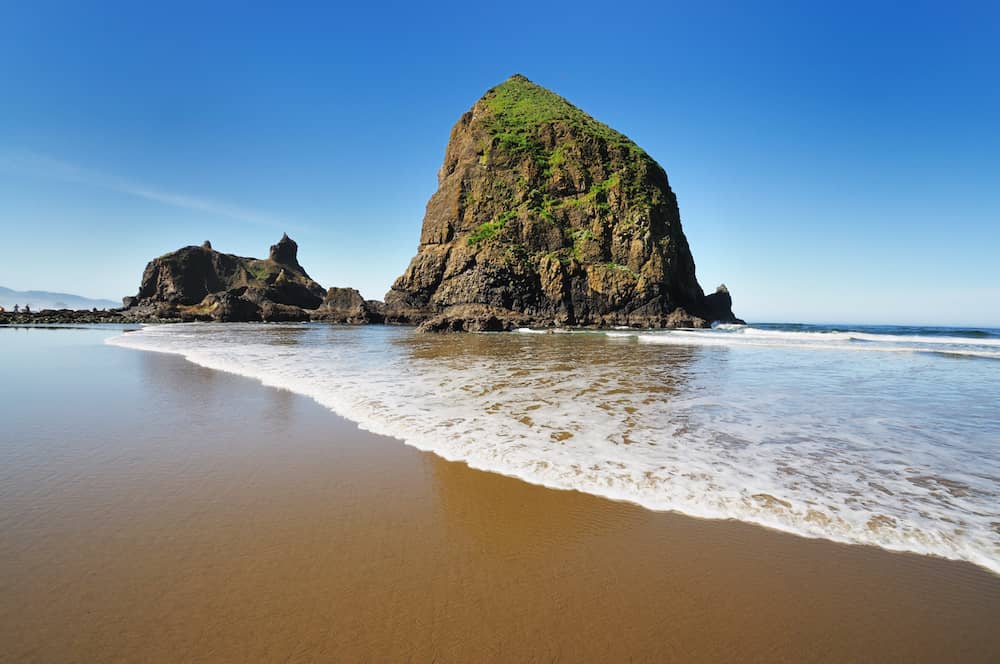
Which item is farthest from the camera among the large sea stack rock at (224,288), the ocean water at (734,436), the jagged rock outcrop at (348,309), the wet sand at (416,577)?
the large sea stack rock at (224,288)

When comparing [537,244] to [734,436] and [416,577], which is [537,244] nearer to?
[734,436]

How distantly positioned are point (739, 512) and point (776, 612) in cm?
125

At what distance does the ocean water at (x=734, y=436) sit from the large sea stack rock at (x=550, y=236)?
108 ft

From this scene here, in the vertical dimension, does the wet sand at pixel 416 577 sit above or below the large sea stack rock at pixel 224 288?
below

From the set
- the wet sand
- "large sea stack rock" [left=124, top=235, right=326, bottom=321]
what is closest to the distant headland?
"large sea stack rock" [left=124, top=235, right=326, bottom=321]

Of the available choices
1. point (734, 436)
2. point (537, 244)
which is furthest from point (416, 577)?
point (537, 244)

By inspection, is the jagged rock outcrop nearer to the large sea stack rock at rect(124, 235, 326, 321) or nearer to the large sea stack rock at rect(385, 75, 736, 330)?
the large sea stack rock at rect(385, 75, 736, 330)

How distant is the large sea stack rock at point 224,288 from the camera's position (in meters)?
59.3

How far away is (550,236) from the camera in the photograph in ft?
174

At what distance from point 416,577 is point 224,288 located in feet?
341

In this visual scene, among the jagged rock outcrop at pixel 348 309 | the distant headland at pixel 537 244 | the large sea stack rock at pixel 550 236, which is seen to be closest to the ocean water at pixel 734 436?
the distant headland at pixel 537 244

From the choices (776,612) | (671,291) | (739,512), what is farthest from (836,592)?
(671,291)

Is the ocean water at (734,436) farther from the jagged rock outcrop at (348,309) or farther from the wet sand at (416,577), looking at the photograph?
the jagged rock outcrop at (348,309)

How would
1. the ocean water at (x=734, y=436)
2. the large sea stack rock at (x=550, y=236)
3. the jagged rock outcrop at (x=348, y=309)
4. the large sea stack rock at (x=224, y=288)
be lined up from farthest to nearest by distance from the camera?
the large sea stack rock at (x=224, y=288), the jagged rock outcrop at (x=348, y=309), the large sea stack rock at (x=550, y=236), the ocean water at (x=734, y=436)
